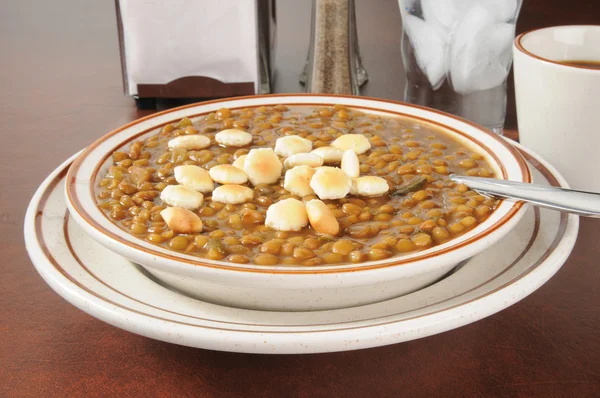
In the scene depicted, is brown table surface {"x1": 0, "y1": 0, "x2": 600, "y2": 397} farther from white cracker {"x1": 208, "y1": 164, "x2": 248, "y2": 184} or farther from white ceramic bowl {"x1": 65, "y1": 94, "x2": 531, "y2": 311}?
white cracker {"x1": 208, "y1": 164, "x2": 248, "y2": 184}

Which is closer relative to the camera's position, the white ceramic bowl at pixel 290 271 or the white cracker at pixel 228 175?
the white ceramic bowl at pixel 290 271

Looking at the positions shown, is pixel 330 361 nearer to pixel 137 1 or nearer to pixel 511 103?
pixel 137 1

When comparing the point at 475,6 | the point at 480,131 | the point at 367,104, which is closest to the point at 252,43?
the point at 367,104

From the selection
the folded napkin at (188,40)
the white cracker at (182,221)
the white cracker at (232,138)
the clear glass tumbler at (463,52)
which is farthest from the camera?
the folded napkin at (188,40)

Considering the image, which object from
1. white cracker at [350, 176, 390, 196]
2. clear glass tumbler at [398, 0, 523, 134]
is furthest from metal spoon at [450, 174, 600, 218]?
clear glass tumbler at [398, 0, 523, 134]

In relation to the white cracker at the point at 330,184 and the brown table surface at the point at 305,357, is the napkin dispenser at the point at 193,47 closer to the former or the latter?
the brown table surface at the point at 305,357

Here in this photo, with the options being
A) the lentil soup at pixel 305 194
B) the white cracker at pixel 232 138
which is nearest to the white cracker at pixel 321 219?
the lentil soup at pixel 305 194

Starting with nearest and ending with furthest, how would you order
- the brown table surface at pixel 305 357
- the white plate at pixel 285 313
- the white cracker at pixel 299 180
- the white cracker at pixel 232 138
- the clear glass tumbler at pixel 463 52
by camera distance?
the white plate at pixel 285 313 < the brown table surface at pixel 305 357 < the white cracker at pixel 299 180 < the white cracker at pixel 232 138 < the clear glass tumbler at pixel 463 52
